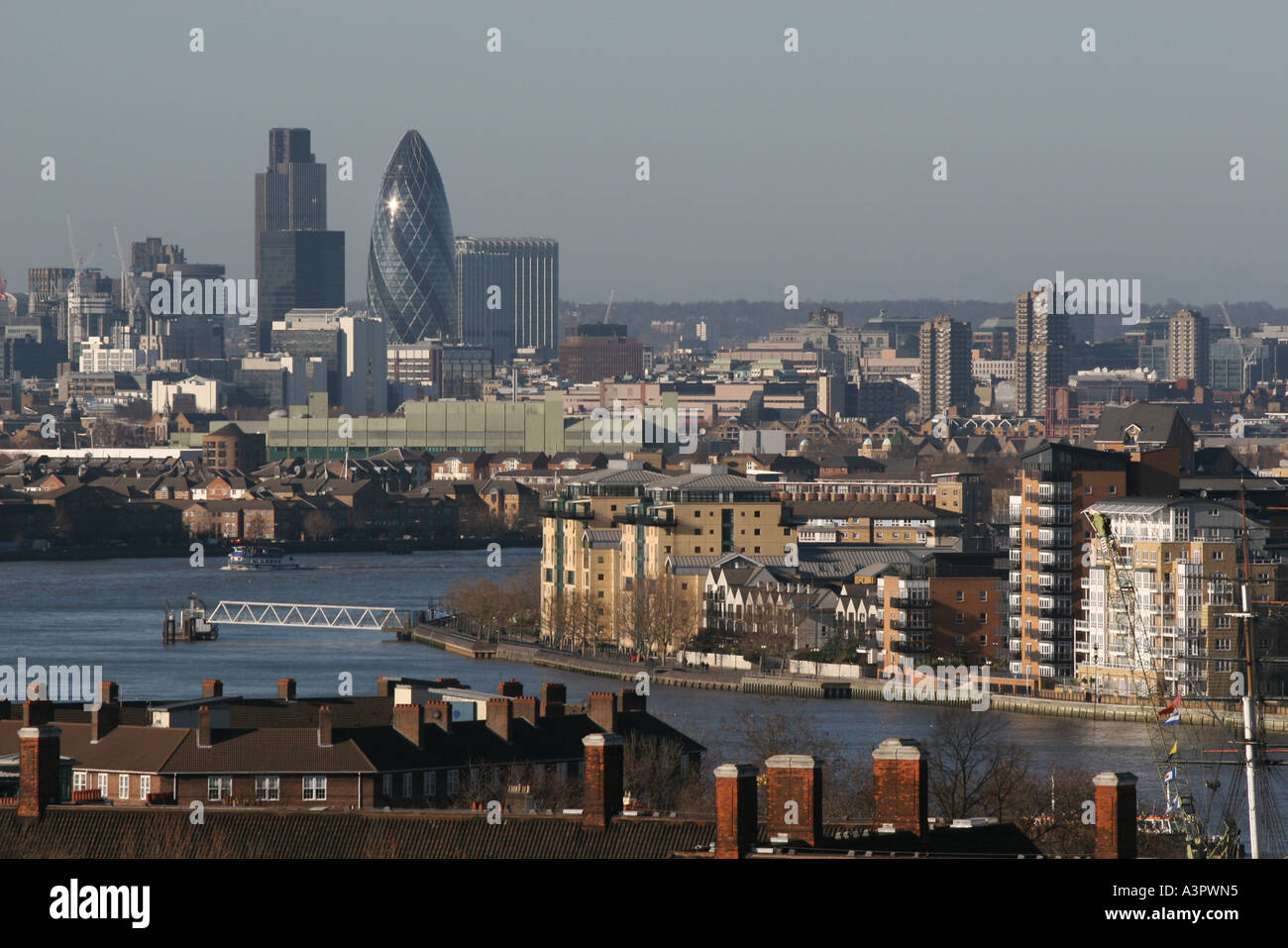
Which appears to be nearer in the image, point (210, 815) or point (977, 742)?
point (210, 815)

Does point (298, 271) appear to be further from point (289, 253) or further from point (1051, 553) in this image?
point (1051, 553)

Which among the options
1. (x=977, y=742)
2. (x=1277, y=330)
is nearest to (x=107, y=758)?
(x=977, y=742)

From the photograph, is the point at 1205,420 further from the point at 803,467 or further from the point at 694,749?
the point at 694,749

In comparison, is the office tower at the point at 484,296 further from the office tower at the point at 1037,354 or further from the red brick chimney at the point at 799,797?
the red brick chimney at the point at 799,797

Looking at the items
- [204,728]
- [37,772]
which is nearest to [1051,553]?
[204,728]

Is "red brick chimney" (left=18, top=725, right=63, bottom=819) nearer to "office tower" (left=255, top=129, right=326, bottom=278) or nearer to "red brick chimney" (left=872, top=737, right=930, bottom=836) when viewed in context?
"red brick chimney" (left=872, top=737, right=930, bottom=836)

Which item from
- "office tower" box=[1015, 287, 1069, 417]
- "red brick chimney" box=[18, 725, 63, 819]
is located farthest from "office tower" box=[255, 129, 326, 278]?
"red brick chimney" box=[18, 725, 63, 819]
